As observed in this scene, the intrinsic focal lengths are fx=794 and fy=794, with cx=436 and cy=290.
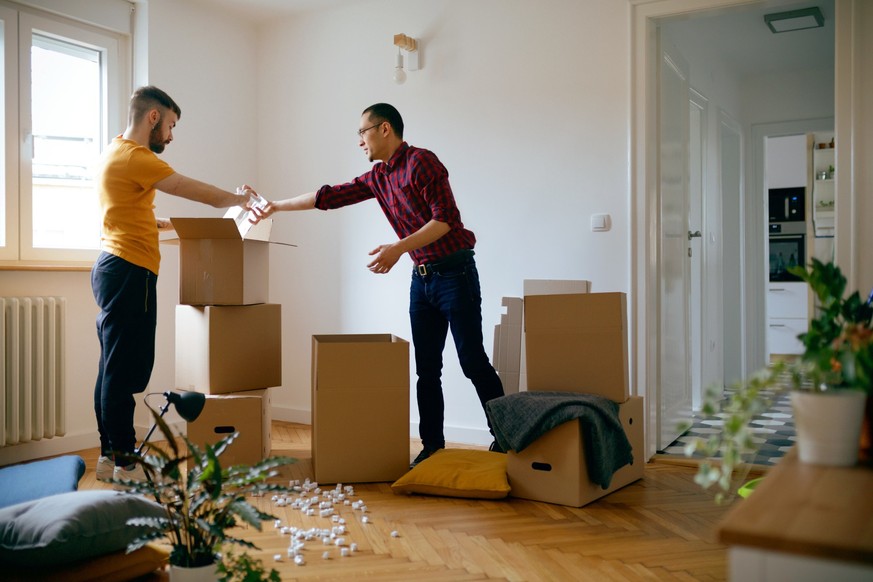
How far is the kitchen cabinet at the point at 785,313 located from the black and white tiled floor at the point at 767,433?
2.26 meters

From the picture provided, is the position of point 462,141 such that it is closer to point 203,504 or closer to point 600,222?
point 600,222

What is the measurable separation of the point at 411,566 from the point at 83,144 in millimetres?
2737

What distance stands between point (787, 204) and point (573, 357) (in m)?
5.39

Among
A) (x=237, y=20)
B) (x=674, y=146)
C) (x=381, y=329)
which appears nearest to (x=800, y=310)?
(x=674, y=146)

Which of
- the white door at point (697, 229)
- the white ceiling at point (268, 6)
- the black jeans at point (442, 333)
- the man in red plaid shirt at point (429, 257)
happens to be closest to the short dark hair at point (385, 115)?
the man in red plaid shirt at point (429, 257)

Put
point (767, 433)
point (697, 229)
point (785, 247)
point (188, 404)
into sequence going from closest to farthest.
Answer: point (188, 404) → point (767, 433) → point (697, 229) → point (785, 247)

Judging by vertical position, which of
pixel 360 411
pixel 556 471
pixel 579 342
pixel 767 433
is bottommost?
pixel 767 433

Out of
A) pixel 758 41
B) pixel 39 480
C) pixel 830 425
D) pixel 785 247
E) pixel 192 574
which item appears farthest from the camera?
pixel 785 247

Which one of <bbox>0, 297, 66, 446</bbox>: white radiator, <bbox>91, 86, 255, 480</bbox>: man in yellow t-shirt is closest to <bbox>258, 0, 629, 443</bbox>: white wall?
<bbox>0, 297, 66, 446</bbox>: white radiator

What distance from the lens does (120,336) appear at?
9.31ft

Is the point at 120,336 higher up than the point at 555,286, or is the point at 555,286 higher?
the point at 555,286

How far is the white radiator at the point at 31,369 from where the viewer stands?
3.26 m

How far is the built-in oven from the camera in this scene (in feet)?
23.8

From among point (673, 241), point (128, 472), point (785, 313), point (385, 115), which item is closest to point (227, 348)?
point (128, 472)
